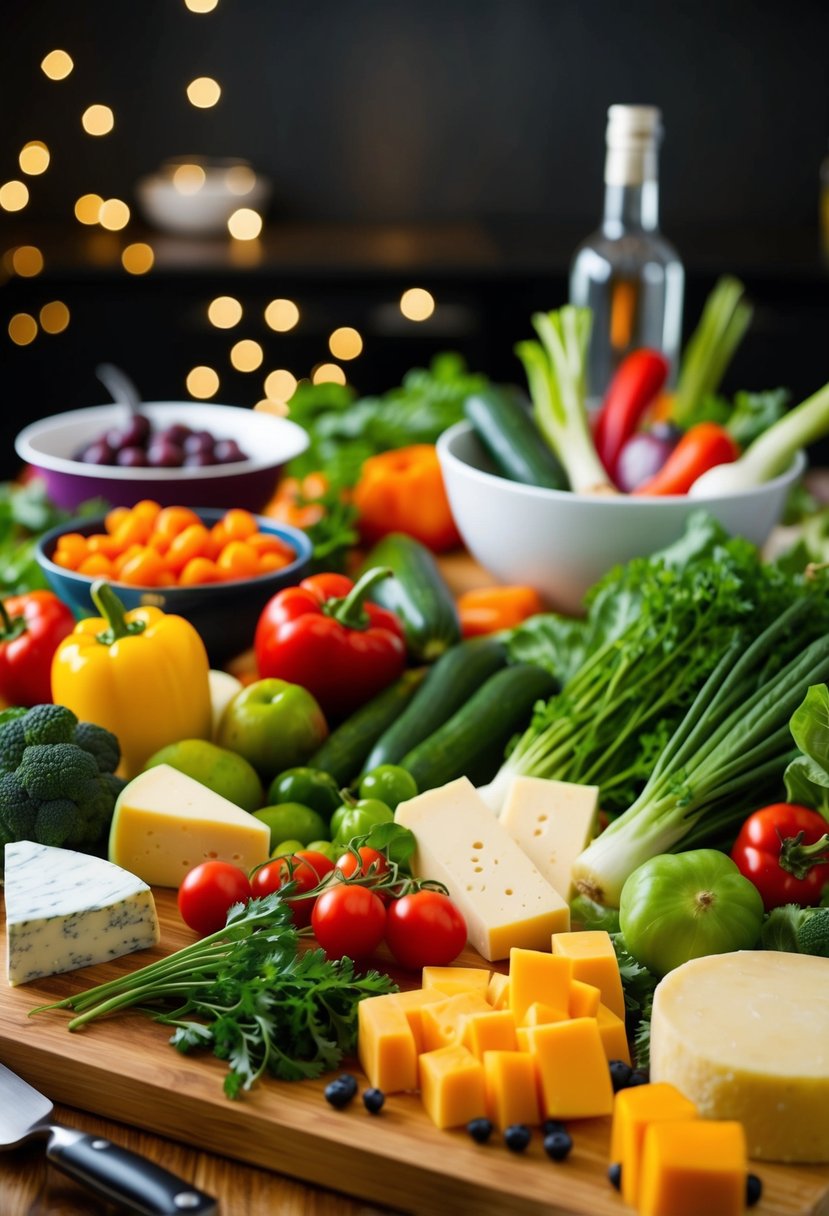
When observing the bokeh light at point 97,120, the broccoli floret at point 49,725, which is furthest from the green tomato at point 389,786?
the bokeh light at point 97,120

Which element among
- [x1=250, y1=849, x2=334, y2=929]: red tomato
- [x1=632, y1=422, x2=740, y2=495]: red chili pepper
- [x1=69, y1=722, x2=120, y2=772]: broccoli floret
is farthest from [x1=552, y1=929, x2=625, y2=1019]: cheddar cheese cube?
[x1=632, y1=422, x2=740, y2=495]: red chili pepper

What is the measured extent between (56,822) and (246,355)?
12.7 feet

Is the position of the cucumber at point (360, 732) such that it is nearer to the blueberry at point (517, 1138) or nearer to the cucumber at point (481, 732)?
the cucumber at point (481, 732)

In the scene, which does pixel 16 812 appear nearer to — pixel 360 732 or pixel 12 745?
pixel 12 745

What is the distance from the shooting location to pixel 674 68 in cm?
550

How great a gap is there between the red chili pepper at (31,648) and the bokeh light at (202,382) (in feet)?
11.1

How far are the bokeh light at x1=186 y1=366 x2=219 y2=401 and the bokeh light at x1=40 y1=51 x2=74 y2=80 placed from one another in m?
1.54

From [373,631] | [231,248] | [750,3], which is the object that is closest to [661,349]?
[373,631]

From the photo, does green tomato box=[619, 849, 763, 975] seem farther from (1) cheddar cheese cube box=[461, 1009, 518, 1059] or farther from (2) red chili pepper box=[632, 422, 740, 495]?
(2) red chili pepper box=[632, 422, 740, 495]

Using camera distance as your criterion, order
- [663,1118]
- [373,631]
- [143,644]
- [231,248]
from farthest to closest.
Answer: [231,248]
[373,631]
[143,644]
[663,1118]

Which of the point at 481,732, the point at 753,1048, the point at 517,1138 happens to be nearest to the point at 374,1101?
the point at 517,1138

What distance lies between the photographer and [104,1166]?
3.62 ft

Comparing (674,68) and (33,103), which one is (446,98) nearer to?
(674,68)

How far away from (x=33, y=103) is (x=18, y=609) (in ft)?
14.5
